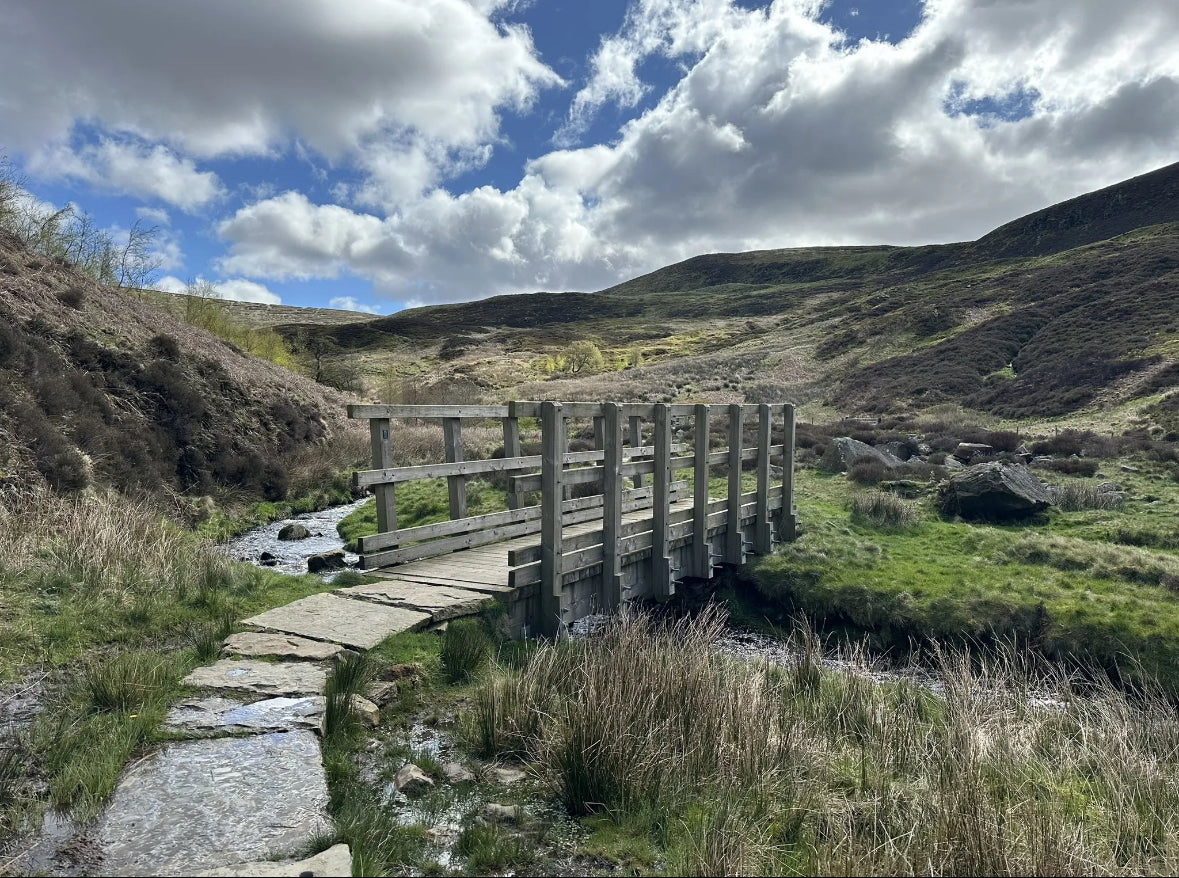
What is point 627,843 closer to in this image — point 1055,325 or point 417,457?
point 417,457

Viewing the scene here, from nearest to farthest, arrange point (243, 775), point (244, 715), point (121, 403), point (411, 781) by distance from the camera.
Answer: point (243, 775)
point (411, 781)
point (244, 715)
point (121, 403)

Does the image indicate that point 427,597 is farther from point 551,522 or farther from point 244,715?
point 244,715

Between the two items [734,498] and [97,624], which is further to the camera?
[734,498]

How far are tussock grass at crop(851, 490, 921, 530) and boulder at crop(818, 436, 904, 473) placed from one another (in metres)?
4.55

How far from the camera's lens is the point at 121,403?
15.8 meters

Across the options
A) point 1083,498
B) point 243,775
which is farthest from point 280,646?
point 1083,498

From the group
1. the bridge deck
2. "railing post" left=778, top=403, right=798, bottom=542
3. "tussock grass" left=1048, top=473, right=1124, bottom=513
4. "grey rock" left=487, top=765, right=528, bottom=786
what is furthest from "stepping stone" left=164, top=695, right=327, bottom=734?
"tussock grass" left=1048, top=473, right=1124, bottom=513

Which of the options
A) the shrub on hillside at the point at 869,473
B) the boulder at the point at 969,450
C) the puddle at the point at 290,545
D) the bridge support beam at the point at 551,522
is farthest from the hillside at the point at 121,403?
the boulder at the point at 969,450

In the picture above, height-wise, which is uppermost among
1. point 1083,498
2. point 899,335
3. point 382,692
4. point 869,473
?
point 899,335

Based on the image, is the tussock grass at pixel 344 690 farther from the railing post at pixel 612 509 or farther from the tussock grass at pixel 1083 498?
the tussock grass at pixel 1083 498

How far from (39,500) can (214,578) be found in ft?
12.8

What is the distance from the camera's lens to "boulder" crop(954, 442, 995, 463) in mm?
21688

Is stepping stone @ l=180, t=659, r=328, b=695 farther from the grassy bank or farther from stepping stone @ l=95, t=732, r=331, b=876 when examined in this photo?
stepping stone @ l=95, t=732, r=331, b=876

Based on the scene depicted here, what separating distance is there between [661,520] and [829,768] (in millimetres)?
5047
